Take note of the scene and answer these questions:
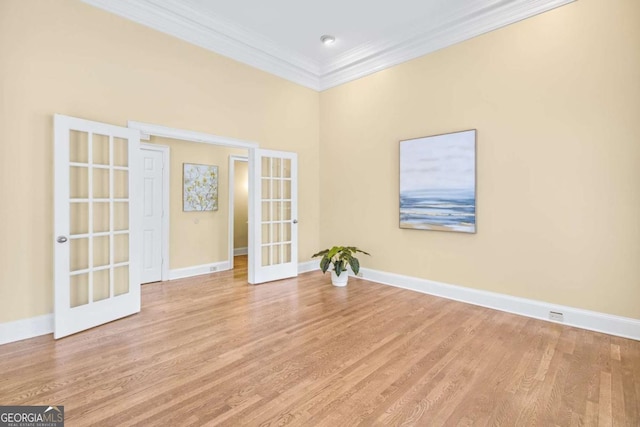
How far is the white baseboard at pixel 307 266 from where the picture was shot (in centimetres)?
557

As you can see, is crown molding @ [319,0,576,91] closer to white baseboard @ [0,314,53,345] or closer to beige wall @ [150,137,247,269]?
beige wall @ [150,137,247,269]

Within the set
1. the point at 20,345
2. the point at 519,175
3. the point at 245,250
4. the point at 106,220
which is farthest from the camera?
the point at 245,250

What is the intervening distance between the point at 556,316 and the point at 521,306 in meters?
0.32

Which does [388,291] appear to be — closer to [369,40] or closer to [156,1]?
[369,40]

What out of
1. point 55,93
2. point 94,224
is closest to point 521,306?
point 94,224

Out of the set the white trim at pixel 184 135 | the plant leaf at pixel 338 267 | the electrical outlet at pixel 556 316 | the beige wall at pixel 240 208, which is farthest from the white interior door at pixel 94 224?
the electrical outlet at pixel 556 316

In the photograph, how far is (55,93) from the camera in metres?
3.09

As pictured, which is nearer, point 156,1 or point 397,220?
point 156,1

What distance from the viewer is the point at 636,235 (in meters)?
2.89

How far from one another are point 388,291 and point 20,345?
4.00 meters

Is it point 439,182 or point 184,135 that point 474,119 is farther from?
point 184,135

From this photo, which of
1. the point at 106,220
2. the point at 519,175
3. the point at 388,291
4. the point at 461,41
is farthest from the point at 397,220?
the point at 106,220

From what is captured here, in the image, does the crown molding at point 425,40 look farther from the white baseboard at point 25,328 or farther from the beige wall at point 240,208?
the white baseboard at point 25,328

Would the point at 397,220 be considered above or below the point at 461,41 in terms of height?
below
